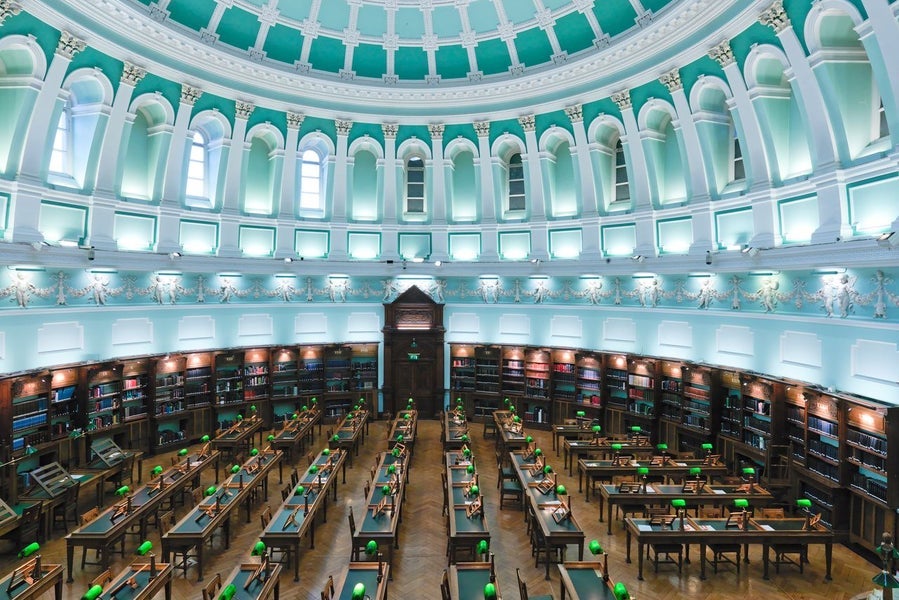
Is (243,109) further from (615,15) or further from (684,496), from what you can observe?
(684,496)

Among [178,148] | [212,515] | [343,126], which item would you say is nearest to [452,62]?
[343,126]

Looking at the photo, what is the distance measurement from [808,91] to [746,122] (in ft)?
6.68

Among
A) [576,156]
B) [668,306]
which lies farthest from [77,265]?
[668,306]

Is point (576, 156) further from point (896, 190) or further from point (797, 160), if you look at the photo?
point (896, 190)

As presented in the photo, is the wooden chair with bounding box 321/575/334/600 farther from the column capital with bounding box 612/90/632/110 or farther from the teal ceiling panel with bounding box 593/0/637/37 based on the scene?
the teal ceiling panel with bounding box 593/0/637/37

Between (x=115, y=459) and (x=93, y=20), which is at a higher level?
(x=93, y=20)

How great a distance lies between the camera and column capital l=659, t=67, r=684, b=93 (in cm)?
1531

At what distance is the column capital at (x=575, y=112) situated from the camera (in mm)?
18333

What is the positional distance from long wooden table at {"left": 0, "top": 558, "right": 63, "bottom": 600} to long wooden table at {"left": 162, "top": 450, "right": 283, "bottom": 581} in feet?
4.92

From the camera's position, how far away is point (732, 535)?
9.00 metres

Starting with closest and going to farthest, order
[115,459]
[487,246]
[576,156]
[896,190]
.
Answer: [896,190], [115,459], [576,156], [487,246]

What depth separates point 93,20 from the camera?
45.8 ft

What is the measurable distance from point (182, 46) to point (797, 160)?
18.4 m

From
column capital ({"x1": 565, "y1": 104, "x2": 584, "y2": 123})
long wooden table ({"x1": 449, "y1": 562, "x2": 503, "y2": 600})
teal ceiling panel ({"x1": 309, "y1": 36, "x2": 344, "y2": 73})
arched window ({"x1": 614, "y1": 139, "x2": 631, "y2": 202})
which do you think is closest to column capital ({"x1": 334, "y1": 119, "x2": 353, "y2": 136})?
teal ceiling panel ({"x1": 309, "y1": 36, "x2": 344, "y2": 73})
